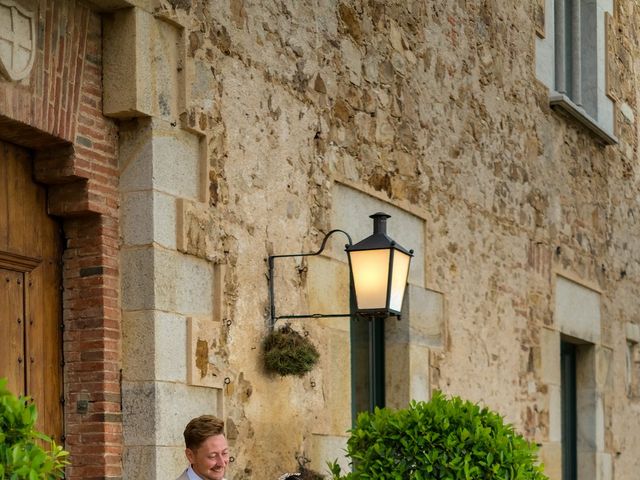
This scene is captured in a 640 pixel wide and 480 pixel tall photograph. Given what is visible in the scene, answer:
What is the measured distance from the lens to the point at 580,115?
39.4 feet

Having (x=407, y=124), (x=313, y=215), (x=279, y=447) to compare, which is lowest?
(x=279, y=447)

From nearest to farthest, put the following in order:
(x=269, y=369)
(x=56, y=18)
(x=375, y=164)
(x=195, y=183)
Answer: (x=56, y=18) < (x=195, y=183) < (x=269, y=369) < (x=375, y=164)

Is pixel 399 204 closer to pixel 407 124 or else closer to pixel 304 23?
pixel 407 124

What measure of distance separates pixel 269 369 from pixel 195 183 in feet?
3.74

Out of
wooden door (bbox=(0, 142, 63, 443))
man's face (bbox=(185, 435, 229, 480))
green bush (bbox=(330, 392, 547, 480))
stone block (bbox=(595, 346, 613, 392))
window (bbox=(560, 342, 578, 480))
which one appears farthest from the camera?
stone block (bbox=(595, 346, 613, 392))

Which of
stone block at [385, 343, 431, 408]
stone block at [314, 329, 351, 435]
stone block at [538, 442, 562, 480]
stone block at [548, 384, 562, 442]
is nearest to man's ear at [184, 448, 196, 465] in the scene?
stone block at [314, 329, 351, 435]

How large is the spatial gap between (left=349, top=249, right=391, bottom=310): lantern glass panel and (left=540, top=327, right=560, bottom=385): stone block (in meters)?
4.43

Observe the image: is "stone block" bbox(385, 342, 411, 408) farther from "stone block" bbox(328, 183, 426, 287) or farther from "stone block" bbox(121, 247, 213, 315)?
"stone block" bbox(121, 247, 213, 315)

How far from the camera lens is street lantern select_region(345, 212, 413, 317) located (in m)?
6.75

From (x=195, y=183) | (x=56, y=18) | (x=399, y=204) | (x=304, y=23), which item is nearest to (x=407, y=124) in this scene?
(x=399, y=204)

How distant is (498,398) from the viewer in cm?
998

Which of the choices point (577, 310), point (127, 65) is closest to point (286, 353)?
point (127, 65)

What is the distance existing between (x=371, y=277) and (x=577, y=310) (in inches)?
217

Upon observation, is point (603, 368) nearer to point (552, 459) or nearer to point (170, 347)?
point (552, 459)
